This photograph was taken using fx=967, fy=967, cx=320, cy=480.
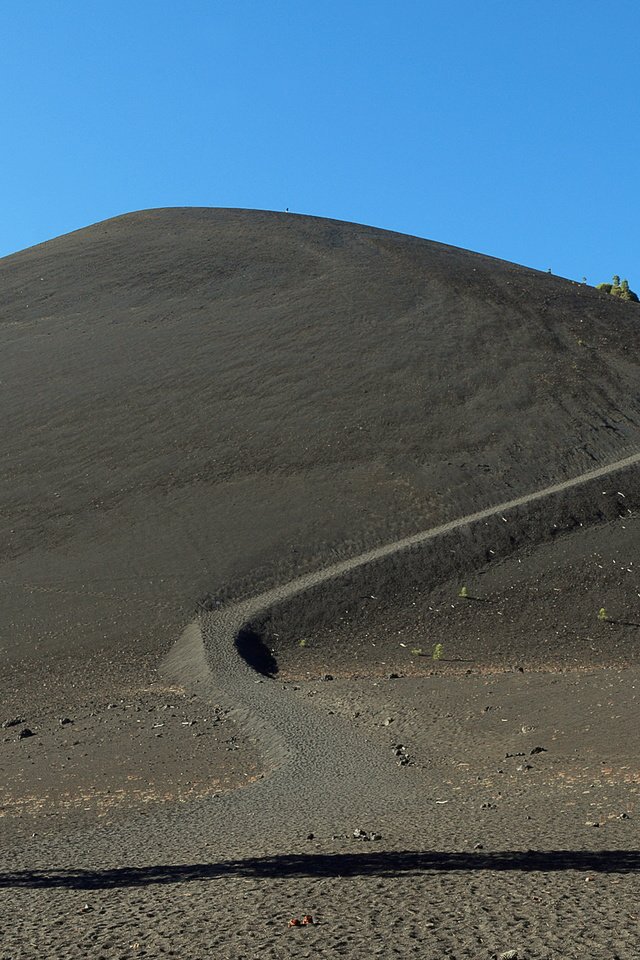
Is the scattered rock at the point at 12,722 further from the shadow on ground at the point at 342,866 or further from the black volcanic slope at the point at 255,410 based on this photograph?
the shadow on ground at the point at 342,866

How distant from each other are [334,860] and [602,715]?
8902 mm

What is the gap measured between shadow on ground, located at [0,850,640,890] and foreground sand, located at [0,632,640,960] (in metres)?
0.03

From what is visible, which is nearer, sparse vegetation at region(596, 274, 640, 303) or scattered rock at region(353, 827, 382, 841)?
scattered rock at region(353, 827, 382, 841)

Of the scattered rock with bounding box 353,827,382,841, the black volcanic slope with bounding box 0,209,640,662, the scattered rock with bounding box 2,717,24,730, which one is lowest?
the scattered rock with bounding box 353,827,382,841

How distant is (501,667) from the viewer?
23422mm

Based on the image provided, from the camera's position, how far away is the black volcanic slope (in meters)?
28.4

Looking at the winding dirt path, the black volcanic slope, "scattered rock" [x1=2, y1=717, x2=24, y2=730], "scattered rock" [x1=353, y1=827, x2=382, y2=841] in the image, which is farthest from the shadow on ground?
the black volcanic slope

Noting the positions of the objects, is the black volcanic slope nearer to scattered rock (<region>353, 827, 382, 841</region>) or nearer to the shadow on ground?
scattered rock (<region>353, 827, 382, 841</region>)

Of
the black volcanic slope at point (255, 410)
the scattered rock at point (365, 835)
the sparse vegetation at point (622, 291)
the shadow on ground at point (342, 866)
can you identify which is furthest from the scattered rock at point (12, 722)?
the sparse vegetation at point (622, 291)

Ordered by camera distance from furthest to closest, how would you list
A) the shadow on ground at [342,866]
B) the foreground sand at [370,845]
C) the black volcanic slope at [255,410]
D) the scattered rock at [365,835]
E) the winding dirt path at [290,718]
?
1. the black volcanic slope at [255,410]
2. the winding dirt path at [290,718]
3. the scattered rock at [365,835]
4. the shadow on ground at [342,866]
5. the foreground sand at [370,845]

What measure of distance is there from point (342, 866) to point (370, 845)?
104 centimetres

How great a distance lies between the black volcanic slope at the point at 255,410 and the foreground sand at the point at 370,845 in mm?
9836

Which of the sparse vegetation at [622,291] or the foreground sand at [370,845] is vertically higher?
the sparse vegetation at [622,291]

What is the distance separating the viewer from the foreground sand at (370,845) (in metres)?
6.73
